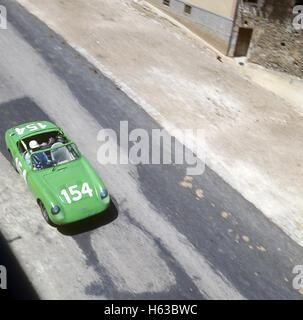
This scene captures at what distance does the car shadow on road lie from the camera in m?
8.68

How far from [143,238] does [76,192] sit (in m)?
2.10

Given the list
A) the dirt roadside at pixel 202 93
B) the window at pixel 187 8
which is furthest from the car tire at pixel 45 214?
the window at pixel 187 8

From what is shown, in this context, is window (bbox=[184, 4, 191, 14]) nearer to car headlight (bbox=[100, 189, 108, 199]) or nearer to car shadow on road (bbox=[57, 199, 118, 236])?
car shadow on road (bbox=[57, 199, 118, 236])

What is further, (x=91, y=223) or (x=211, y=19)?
(x=211, y=19)

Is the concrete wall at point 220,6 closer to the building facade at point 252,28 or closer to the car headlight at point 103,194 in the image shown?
the building facade at point 252,28

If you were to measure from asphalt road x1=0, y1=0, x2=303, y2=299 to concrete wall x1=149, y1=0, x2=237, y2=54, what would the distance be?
34.4ft

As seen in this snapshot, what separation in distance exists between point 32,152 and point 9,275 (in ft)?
10.0

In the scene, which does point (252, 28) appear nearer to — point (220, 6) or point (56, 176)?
point (220, 6)

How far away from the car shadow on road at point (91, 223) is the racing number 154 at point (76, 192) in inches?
34.1

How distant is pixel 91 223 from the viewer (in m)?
8.97

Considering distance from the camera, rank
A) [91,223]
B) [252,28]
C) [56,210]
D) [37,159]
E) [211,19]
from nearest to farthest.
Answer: [56,210], [37,159], [91,223], [252,28], [211,19]

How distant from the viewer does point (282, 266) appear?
29.6 ft

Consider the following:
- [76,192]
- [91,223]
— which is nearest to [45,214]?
[76,192]

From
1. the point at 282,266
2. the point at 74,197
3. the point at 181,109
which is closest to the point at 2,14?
the point at 181,109
